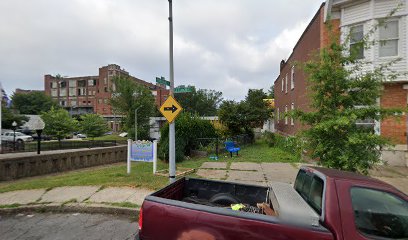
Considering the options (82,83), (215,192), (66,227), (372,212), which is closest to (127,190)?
(66,227)

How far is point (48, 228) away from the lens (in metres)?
5.18

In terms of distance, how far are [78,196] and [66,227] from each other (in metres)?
1.90

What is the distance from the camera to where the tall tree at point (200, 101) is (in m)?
68.8

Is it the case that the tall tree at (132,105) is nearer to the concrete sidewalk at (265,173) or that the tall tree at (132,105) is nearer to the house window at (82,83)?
the concrete sidewalk at (265,173)

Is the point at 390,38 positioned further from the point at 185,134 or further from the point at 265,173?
the point at 185,134

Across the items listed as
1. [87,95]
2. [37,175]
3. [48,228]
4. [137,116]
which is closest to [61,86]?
[87,95]

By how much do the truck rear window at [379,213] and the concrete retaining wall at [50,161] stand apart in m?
16.7

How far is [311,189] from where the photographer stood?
3.20 meters

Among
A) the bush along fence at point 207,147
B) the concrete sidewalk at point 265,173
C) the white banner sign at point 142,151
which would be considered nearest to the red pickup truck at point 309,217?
the concrete sidewalk at point 265,173

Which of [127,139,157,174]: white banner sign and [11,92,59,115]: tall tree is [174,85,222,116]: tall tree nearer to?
[11,92,59,115]: tall tree

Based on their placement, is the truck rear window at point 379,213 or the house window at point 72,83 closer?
the truck rear window at point 379,213

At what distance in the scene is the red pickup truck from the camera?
250 cm

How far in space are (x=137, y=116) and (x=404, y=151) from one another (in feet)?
110

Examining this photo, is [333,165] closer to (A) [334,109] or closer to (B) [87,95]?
(A) [334,109]
